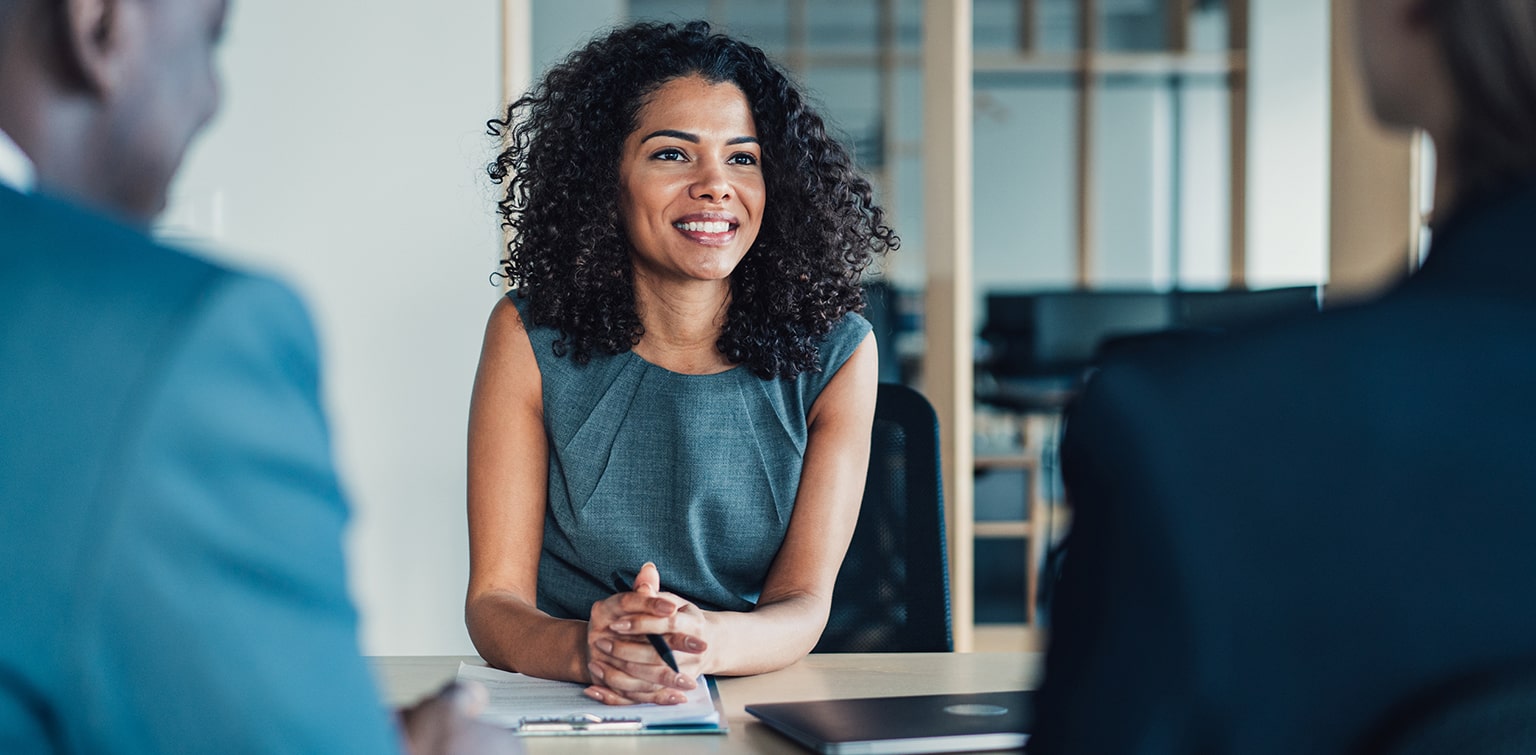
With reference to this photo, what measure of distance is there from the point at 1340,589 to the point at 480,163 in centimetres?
241

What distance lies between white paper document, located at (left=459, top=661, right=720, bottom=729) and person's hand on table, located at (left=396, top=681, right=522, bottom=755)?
1.03 feet

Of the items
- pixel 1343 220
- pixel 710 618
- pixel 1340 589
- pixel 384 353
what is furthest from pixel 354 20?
pixel 1340 589

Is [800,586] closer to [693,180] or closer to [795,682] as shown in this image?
[795,682]

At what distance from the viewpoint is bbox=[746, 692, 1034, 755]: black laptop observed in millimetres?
1027

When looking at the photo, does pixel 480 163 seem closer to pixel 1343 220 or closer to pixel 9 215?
pixel 1343 220

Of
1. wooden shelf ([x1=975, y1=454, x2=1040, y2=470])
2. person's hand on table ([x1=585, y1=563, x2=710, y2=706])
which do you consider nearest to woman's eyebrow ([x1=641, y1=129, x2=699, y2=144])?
person's hand on table ([x1=585, y1=563, x2=710, y2=706])

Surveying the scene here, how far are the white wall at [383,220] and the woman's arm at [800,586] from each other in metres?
1.24

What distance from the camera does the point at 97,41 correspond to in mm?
561

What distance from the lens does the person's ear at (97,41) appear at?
55 centimetres

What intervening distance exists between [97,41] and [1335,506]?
0.56 metres

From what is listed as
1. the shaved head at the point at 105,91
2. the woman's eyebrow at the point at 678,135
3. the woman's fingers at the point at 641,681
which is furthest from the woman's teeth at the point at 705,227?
the shaved head at the point at 105,91

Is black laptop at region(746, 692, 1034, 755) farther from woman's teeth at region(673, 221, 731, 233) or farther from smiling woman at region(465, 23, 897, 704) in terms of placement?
woman's teeth at region(673, 221, 731, 233)

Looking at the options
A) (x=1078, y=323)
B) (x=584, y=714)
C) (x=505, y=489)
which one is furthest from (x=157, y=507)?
(x=1078, y=323)

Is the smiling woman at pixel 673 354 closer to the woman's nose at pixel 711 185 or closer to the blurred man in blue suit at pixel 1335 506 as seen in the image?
the woman's nose at pixel 711 185
